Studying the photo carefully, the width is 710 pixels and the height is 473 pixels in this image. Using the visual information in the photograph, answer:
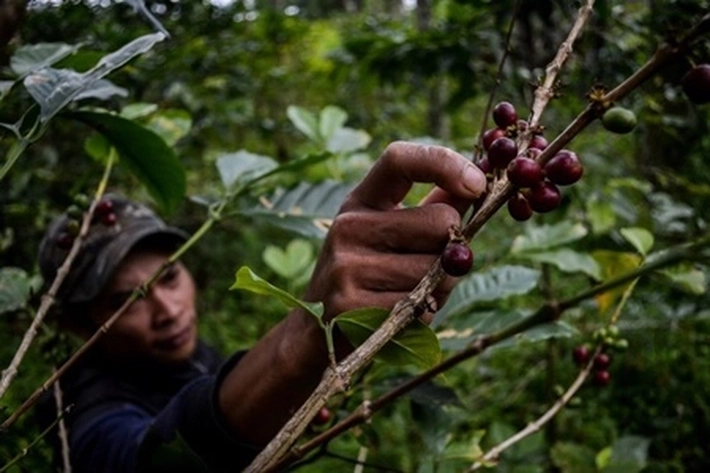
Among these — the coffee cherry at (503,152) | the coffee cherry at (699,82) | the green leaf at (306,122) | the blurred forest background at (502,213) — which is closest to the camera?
the coffee cherry at (699,82)

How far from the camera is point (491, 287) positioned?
123cm

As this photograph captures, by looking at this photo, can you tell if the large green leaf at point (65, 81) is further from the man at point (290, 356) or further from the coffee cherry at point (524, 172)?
the coffee cherry at point (524, 172)

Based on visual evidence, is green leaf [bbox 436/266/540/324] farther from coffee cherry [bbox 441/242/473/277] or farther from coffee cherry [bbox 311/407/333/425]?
coffee cherry [bbox 441/242/473/277]

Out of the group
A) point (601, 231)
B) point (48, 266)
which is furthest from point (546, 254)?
point (48, 266)

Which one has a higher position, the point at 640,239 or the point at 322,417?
the point at 640,239

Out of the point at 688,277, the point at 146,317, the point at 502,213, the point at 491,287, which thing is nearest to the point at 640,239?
the point at 688,277

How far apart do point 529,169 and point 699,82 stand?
14 cm

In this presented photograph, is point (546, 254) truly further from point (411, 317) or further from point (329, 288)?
point (411, 317)

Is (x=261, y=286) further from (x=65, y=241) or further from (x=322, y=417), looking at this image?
(x=65, y=241)

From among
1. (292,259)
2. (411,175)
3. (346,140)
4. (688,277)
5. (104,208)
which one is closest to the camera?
(411,175)

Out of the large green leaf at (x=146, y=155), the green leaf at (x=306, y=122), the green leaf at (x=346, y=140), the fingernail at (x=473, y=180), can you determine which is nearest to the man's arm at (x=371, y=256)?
the fingernail at (x=473, y=180)

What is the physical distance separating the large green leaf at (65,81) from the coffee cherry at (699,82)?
1.89 ft

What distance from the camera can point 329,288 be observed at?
0.79m

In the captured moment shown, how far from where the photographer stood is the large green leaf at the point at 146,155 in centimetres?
93
